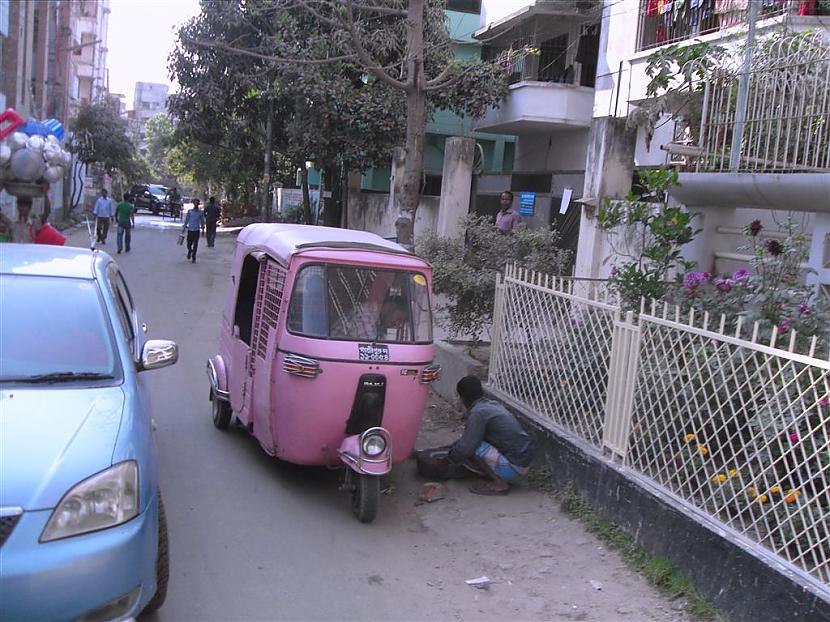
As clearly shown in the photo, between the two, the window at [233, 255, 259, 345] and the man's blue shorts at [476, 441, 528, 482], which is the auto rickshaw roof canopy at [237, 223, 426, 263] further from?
the man's blue shorts at [476, 441, 528, 482]

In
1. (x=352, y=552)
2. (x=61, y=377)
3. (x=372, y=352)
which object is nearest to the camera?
(x=61, y=377)

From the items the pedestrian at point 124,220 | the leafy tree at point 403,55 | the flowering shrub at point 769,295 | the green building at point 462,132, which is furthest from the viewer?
the green building at point 462,132

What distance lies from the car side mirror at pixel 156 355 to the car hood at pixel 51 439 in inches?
25.0

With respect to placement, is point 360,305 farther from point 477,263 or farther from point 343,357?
point 477,263

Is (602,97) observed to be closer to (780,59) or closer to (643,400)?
(780,59)

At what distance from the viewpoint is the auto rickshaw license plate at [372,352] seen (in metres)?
5.48

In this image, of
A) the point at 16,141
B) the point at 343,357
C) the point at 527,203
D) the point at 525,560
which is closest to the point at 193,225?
the point at 527,203

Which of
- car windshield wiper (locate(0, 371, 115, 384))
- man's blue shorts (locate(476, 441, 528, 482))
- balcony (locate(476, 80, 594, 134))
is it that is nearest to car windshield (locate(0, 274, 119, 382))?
car windshield wiper (locate(0, 371, 115, 384))

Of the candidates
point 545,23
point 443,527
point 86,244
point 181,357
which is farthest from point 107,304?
point 86,244

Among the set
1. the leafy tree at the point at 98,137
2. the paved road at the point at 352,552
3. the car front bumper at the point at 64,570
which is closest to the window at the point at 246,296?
the paved road at the point at 352,552

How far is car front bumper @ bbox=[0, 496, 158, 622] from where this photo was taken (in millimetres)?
2873

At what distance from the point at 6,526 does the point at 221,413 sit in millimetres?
4457

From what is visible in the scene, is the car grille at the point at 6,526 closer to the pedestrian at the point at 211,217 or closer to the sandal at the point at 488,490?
the sandal at the point at 488,490

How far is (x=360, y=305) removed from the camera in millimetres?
5730
